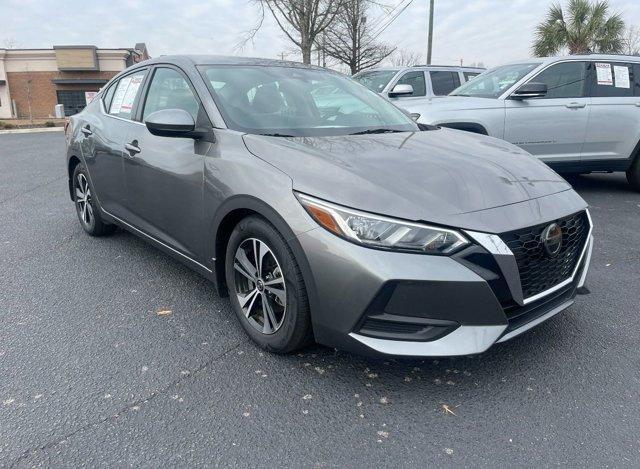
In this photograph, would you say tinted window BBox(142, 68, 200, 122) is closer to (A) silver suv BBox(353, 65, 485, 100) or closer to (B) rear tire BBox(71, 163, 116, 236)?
(B) rear tire BBox(71, 163, 116, 236)

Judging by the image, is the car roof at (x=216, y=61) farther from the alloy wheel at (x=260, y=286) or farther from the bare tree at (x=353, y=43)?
the bare tree at (x=353, y=43)

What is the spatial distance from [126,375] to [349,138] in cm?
177

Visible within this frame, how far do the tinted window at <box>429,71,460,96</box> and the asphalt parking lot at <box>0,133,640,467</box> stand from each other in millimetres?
6772

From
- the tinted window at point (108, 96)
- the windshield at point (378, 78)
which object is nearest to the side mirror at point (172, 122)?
the tinted window at point (108, 96)

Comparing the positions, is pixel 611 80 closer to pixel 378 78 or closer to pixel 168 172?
pixel 378 78

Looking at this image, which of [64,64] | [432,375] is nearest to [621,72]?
[432,375]

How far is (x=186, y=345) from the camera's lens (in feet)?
9.44

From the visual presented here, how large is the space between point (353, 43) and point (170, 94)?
27.6 meters

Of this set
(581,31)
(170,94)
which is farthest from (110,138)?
(581,31)

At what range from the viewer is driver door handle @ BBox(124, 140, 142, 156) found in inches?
141

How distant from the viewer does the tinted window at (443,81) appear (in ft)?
31.7

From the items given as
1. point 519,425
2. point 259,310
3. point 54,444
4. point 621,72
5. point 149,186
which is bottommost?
point 519,425

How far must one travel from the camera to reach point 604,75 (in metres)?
6.63

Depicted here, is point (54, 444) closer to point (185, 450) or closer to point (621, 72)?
point (185, 450)
